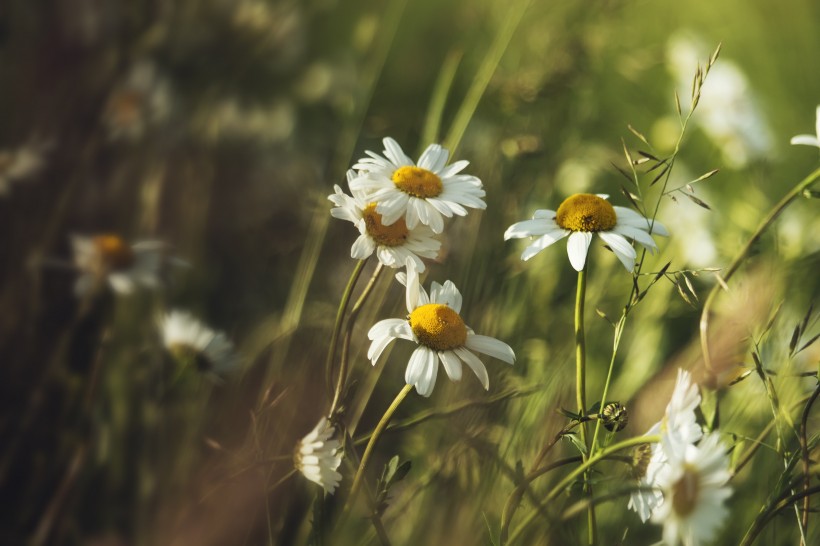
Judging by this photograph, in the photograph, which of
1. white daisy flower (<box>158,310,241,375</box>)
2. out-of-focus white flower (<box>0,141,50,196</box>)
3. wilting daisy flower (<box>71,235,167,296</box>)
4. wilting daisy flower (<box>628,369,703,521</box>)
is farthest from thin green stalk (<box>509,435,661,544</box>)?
out-of-focus white flower (<box>0,141,50,196</box>)

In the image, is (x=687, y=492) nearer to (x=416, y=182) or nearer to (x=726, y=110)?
(x=416, y=182)

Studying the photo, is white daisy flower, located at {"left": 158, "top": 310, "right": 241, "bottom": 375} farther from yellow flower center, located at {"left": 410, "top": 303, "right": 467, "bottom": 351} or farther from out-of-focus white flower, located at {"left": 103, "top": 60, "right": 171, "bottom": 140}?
out-of-focus white flower, located at {"left": 103, "top": 60, "right": 171, "bottom": 140}

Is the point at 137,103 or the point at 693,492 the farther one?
the point at 137,103

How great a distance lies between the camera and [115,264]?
81cm

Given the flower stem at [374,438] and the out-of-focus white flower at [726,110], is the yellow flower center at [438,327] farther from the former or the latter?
the out-of-focus white flower at [726,110]

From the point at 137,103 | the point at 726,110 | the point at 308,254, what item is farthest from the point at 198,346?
the point at 726,110

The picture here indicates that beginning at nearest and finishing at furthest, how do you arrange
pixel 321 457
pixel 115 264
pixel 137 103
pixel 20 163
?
pixel 321 457, pixel 115 264, pixel 20 163, pixel 137 103

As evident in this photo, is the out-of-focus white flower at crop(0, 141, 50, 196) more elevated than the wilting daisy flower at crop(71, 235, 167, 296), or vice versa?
the wilting daisy flower at crop(71, 235, 167, 296)

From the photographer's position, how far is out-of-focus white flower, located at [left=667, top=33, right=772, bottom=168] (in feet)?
3.88

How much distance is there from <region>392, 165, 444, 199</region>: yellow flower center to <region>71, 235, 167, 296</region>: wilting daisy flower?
39cm

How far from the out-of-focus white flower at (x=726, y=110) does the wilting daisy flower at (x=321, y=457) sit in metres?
0.90

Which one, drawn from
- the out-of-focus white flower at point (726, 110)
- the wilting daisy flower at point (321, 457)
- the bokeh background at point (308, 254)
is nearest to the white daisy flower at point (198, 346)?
the bokeh background at point (308, 254)

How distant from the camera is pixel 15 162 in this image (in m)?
0.94

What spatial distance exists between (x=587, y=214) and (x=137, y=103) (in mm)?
A: 870
